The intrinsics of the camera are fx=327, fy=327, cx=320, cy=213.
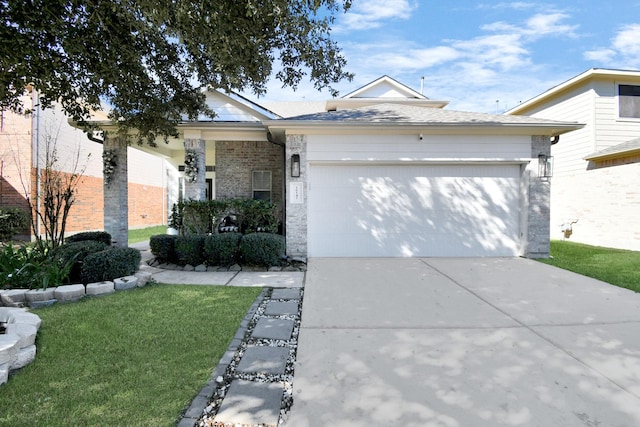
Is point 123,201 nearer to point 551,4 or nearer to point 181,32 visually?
point 181,32

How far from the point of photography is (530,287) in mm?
5383

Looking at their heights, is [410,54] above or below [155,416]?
above

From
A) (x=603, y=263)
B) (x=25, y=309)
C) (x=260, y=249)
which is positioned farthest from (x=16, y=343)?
(x=603, y=263)

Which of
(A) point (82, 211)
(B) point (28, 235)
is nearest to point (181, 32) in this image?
(B) point (28, 235)

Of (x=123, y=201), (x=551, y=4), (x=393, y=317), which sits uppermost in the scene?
(x=551, y=4)

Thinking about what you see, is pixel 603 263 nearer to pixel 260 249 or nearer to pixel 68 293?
pixel 260 249

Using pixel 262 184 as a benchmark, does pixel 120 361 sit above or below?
below

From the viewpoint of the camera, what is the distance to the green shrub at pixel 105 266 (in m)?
5.34

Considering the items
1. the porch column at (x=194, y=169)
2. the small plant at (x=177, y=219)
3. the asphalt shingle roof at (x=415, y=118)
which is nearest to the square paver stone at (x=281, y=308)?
the asphalt shingle roof at (x=415, y=118)

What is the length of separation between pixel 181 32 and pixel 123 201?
6.16 m

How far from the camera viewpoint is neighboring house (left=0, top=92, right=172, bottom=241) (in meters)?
11.2

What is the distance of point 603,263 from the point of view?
7.42 meters

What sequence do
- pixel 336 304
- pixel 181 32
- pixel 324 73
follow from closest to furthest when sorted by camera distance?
pixel 181 32
pixel 336 304
pixel 324 73

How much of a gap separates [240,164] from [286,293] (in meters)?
6.34
